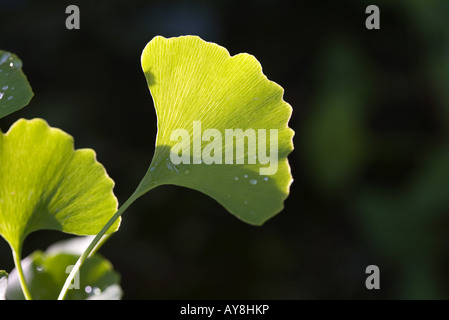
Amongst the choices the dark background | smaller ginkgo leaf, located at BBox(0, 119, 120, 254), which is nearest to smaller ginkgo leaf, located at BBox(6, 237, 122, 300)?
smaller ginkgo leaf, located at BBox(0, 119, 120, 254)

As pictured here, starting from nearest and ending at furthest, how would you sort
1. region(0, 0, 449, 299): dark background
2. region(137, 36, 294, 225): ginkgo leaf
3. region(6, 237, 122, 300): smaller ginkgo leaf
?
1. region(137, 36, 294, 225): ginkgo leaf
2. region(6, 237, 122, 300): smaller ginkgo leaf
3. region(0, 0, 449, 299): dark background

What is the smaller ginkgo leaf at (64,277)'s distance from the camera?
329mm

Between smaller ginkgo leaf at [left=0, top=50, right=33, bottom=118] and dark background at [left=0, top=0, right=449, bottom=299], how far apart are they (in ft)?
3.77

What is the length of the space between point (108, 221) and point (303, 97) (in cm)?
141

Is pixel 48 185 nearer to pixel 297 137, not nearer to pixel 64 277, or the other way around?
pixel 64 277

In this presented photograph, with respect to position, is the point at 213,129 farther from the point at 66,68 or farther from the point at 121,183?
the point at 66,68

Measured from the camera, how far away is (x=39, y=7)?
1.46 metres

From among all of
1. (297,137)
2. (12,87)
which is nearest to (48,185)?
(12,87)

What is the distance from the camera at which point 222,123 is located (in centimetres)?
23

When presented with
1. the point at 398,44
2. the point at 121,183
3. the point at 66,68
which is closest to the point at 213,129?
the point at 121,183

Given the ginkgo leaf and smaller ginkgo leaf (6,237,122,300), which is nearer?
the ginkgo leaf

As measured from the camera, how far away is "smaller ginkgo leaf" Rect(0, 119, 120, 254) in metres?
0.23

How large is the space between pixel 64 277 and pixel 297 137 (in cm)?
129

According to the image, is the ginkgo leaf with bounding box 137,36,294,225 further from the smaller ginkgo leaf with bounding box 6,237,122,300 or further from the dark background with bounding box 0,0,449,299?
the dark background with bounding box 0,0,449,299
